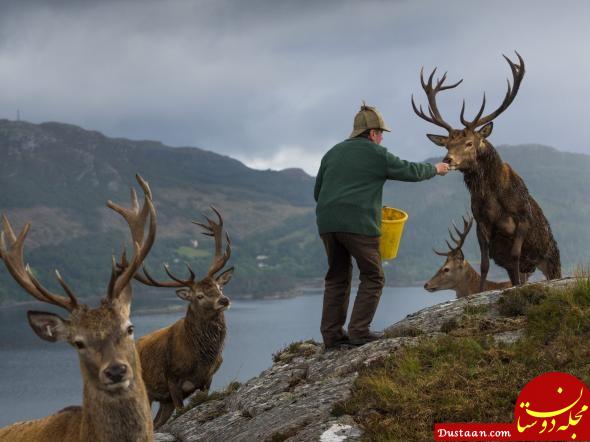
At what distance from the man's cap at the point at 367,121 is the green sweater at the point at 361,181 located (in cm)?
14

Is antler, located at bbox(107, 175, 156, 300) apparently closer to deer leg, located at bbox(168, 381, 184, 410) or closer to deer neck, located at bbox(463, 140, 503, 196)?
deer leg, located at bbox(168, 381, 184, 410)

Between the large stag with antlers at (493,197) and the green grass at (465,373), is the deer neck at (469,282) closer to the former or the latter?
the large stag with antlers at (493,197)

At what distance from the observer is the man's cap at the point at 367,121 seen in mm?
Answer: 8523

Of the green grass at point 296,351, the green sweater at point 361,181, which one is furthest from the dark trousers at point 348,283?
the green grass at point 296,351

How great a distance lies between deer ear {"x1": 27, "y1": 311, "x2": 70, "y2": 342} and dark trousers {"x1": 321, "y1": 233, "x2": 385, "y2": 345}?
3.45m

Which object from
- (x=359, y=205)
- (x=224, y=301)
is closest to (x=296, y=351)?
(x=224, y=301)

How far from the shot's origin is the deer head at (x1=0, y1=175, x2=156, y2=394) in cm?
573

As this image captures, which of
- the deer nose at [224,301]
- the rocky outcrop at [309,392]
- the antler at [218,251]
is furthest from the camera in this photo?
the antler at [218,251]

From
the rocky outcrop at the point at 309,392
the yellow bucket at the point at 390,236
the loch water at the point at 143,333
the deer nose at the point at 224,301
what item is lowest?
the loch water at the point at 143,333

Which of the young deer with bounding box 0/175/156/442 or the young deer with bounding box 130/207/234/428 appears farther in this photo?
the young deer with bounding box 130/207/234/428

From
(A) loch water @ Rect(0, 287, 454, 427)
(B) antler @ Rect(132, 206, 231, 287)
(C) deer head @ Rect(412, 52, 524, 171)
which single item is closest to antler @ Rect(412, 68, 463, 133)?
(C) deer head @ Rect(412, 52, 524, 171)

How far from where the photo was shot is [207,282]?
1111cm

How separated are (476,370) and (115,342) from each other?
3.38m

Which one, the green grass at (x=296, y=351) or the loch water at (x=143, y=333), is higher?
the green grass at (x=296, y=351)
